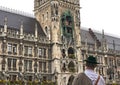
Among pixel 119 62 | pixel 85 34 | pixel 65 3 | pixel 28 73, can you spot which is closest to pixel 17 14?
pixel 65 3

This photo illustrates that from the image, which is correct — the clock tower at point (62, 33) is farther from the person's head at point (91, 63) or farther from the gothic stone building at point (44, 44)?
the person's head at point (91, 63)

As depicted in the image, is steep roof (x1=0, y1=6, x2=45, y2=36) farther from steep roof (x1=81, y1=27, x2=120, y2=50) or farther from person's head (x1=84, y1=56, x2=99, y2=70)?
person's head (x1=84, y1=56, x2=99, y2=70)

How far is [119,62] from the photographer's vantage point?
74.1 metres

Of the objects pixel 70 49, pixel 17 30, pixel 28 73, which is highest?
pixel 17 30

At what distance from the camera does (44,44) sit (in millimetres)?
55875

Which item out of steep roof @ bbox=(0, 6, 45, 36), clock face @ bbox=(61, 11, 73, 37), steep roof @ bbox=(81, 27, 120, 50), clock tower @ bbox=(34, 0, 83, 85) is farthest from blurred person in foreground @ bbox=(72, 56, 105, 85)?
steep roof @ bbox=(81, 27, 120, 50)

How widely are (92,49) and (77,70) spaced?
403 inches

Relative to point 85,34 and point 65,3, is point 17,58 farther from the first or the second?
point 85,34

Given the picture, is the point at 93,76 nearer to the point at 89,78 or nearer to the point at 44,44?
the point at 89,78

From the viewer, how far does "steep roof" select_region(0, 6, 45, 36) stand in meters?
54.6

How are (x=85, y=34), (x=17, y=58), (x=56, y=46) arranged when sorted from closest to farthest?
(x=17, y=58) < (x=56, y=46) < (x=85, y=34)

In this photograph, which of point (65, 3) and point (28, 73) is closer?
point (28, 73)

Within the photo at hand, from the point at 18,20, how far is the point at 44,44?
27.3 ft

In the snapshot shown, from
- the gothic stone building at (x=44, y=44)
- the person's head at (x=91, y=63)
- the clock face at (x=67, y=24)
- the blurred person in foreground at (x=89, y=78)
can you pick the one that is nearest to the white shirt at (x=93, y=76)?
the blurred person in foreground at (x=89, y=78)
